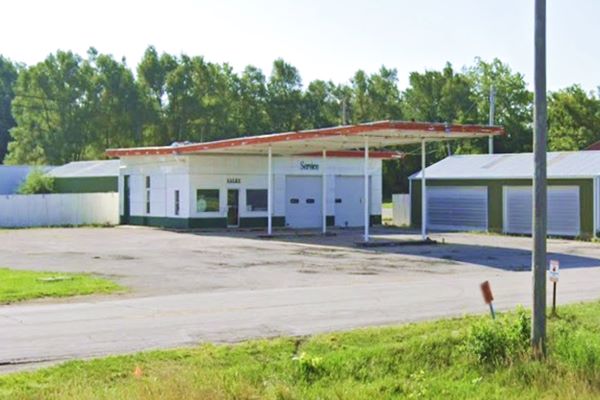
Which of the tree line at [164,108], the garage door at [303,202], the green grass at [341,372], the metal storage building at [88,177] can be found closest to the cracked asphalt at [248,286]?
the green grass at [341,372]

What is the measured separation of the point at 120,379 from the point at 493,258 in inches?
743

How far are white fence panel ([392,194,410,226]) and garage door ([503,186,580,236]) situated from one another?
7596 mm

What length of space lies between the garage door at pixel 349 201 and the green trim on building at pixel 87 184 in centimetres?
1329

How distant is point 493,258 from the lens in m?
26.8

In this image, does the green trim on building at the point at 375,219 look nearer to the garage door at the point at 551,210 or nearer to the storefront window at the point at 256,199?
the storefront window at the point at 256,199

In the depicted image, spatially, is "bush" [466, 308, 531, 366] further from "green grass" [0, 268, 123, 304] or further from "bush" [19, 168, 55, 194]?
"bush" [19, 168, 55, 194]

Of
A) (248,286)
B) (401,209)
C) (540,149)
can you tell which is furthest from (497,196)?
(540,149)

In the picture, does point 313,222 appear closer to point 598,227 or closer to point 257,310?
point 598,227

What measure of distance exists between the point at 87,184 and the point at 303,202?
52.1ft

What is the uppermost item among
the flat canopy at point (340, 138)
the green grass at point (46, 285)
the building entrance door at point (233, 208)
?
the flat canopy at point (340, 138)

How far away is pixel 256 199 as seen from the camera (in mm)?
42688

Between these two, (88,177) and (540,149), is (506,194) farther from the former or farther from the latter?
(540,149)

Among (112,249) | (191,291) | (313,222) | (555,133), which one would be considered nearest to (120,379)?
(191,291)

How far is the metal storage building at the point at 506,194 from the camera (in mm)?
36375
